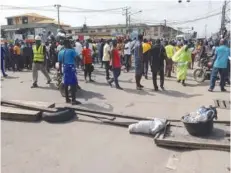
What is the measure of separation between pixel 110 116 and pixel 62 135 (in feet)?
4.48

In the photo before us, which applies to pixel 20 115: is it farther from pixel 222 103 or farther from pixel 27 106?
pixel 222 103

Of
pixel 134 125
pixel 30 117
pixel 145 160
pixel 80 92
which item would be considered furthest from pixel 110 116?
pixel 80 92

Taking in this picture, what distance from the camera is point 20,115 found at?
7363 mm

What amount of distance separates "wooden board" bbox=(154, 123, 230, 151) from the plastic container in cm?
9

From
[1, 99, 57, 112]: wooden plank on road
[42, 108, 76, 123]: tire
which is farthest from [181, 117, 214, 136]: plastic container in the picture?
[1, 99, 57, 112]: wooden plank on road

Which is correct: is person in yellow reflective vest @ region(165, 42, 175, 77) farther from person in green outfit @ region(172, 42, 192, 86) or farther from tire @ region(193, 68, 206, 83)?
person in green outfit @ region(172, 42, 192, 86)

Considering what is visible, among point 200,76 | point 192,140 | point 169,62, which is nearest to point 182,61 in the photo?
point 200,76

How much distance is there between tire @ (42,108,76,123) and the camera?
23.6 ft

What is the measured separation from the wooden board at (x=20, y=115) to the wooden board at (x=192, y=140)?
10.1ft

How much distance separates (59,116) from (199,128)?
319 cm

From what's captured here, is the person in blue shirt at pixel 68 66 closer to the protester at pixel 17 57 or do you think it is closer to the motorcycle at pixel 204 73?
the motorcycle at pixel 204 73

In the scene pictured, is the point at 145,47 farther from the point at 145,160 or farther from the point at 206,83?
the point at 145,160

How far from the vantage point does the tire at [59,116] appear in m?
7.18

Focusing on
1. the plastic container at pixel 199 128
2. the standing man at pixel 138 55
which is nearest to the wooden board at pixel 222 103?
the standing man at pixel 138 55
